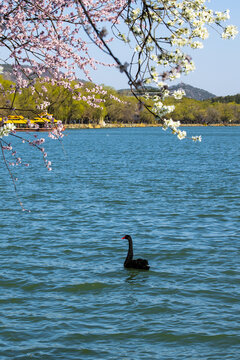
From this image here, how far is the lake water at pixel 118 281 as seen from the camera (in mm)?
11945

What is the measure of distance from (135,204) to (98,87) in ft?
52.8

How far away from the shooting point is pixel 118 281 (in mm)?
16250

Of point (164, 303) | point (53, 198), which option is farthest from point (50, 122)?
point (53, 198)

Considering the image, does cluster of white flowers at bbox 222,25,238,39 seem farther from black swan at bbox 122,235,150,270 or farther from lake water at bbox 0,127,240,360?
black swan at bbox 122,235,150,270

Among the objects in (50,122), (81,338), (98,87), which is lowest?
(81,338)

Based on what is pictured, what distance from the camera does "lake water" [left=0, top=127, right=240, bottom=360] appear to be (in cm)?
1195

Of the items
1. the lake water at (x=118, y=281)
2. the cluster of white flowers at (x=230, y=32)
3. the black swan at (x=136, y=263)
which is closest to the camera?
the cluster of white flowers at (x=230, y=32)

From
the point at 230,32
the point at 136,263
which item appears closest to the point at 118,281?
the point at 136,263

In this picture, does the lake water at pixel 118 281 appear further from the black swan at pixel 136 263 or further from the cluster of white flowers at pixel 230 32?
the cluster of white flowers at pixel 230 32

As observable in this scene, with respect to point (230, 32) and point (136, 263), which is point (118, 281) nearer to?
point (136, 263)

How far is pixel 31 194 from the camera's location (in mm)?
36875

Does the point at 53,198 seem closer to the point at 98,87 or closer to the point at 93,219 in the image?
the point at 93,219

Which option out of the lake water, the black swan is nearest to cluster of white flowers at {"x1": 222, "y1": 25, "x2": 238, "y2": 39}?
the lake water

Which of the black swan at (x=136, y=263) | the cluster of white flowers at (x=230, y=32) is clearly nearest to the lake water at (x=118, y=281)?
the black swan at (x=136, y=263)
